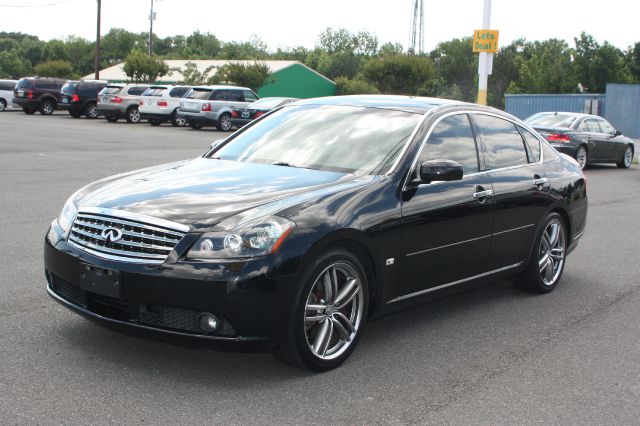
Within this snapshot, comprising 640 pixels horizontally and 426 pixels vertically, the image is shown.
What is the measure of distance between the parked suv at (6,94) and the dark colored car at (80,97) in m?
5.53

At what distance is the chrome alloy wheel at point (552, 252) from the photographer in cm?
702

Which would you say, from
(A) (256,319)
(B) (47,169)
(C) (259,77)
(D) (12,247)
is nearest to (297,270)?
(A) (256,319)

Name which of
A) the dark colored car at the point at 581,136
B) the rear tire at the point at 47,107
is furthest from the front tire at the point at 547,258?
the rear tire at the point at 47,107

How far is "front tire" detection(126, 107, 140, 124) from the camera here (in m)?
37.3

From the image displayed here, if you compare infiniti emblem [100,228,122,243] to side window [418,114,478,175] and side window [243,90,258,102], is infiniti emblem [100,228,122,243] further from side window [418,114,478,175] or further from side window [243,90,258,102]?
side window [243,90,258,102]

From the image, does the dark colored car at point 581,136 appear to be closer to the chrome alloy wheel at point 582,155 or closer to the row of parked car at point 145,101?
the chrome alloy wheel at point 582,155

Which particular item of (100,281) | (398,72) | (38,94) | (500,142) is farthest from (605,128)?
(398,72)

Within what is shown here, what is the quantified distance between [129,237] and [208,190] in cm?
65

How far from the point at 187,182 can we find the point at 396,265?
1458 millimetres

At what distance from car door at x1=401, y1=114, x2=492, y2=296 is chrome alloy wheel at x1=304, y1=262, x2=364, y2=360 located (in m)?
0.50

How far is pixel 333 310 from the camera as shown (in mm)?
4805

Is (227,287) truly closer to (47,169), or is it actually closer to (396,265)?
(396,265)

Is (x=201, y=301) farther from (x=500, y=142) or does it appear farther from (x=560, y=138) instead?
(x=560, y=138)

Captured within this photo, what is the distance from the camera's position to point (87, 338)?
514 cm
